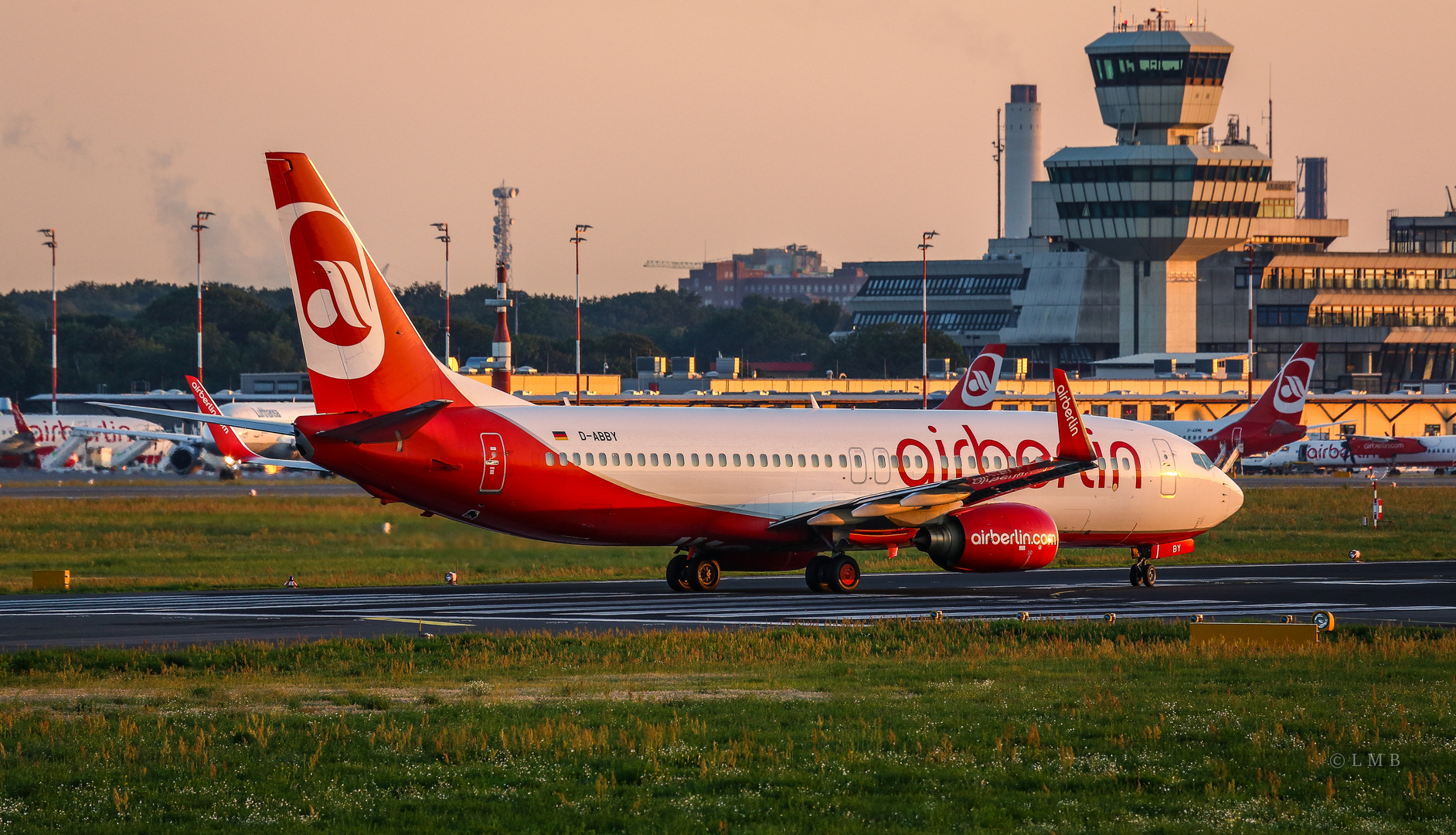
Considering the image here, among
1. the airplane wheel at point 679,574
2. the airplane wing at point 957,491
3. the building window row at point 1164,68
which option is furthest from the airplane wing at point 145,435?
the building window row at point 1164,68

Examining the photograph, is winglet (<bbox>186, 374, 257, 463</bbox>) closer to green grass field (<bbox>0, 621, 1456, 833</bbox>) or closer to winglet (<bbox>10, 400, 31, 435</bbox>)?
winglet (<bbox>10, 400, 31, 435</bbox>)

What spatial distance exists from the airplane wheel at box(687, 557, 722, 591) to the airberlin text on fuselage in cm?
499

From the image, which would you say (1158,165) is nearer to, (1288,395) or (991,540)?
(1288,395)

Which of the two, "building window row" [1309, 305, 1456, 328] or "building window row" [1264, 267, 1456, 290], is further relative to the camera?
"building window row" [1264, 267, 1456, 290]

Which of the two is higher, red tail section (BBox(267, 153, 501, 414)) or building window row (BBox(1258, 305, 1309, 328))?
building window row (BBox(1258, 305, 1309, 328))

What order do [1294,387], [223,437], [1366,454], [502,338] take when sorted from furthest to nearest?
[1366,454] < [1294,387] < [502,338] < [223,437]

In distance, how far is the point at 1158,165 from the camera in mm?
155125

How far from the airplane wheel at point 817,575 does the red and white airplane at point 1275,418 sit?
6737 cm

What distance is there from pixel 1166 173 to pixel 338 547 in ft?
409

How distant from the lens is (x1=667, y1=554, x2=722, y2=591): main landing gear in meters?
35.3

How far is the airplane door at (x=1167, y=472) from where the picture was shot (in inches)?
1574

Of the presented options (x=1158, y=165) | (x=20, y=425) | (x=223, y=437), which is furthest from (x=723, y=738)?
(x=1158, y=165)

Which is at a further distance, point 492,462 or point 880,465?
point 880,465

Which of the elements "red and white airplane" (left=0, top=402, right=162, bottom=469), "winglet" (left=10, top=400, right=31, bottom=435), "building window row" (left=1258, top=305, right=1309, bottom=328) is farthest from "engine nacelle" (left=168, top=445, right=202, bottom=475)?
"building window row" (left=1258, top=305, right=1309, bottom=328)
